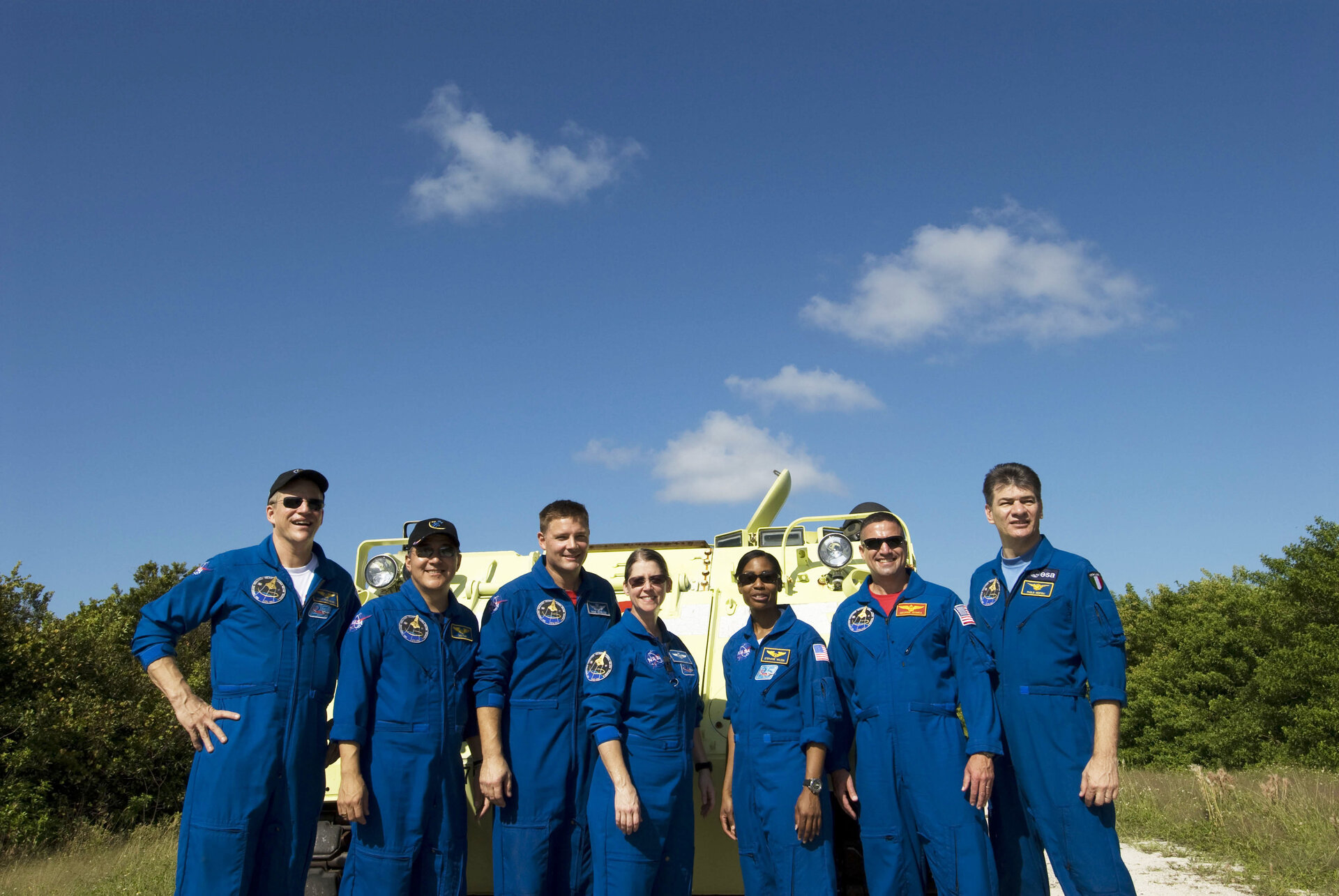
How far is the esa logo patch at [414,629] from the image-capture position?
4.36m

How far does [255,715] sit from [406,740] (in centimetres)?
64

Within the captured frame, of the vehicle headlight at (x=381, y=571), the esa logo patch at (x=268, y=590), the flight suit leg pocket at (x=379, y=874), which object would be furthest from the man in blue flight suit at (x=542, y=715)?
the vehicle headlight at (x=381, y=571)

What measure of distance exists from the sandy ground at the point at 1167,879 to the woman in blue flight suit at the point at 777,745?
4.60m

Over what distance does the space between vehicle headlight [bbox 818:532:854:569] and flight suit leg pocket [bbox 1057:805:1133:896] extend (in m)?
2.66

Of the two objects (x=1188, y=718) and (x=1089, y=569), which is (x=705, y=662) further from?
(x=1188, y=718)

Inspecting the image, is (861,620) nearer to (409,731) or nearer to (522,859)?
(522,859)

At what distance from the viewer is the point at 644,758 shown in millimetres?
4234

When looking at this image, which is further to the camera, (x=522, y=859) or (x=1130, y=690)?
(x=1130, y=690)

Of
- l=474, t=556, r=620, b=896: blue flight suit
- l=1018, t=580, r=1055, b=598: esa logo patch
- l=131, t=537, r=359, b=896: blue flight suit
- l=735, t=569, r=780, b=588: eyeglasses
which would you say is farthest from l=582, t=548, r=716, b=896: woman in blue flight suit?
l=1018, t=580, r=1055, b=598: esa logo patch

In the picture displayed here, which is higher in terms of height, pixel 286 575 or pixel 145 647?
pixel 286 575

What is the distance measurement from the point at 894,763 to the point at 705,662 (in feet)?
6.11

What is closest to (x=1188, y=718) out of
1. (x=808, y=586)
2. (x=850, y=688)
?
(x=808, y=586)

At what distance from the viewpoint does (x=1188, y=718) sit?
94.2ft

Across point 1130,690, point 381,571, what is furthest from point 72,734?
point 1130,690
